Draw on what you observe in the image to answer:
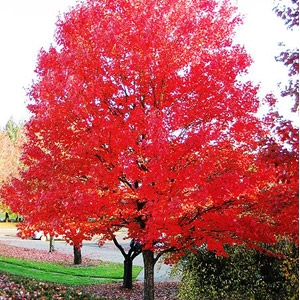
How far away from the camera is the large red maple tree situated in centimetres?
835

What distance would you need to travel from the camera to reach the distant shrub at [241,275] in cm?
1055

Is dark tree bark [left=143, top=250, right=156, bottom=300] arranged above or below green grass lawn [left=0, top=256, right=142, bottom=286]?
above

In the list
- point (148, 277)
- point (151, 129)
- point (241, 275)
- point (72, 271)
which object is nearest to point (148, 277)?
point (148, 277)

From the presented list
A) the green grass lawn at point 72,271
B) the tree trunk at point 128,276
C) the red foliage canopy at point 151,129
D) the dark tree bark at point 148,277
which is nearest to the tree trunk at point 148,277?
the dark tree bark at point 148,277

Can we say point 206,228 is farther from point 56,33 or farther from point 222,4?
point 56,33

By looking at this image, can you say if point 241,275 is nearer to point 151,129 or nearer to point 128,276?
point 128,276

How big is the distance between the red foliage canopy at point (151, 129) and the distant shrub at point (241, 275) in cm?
218

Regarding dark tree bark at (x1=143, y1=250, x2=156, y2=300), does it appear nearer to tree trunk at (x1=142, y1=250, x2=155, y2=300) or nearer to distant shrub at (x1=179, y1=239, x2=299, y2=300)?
tree trunk at (x1=142, y1=250, x2=155, y2=300)

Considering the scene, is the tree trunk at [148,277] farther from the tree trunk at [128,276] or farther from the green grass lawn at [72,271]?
the green grass lawn at [72,271]

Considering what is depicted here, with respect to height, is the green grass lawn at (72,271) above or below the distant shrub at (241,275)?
below

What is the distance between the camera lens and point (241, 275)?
11.5m

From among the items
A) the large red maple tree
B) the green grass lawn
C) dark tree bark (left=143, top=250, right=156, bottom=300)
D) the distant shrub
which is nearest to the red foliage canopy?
the large red maple tree

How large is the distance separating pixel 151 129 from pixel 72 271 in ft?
46.3

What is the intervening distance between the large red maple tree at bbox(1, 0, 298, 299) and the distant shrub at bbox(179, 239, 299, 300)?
202 cm
